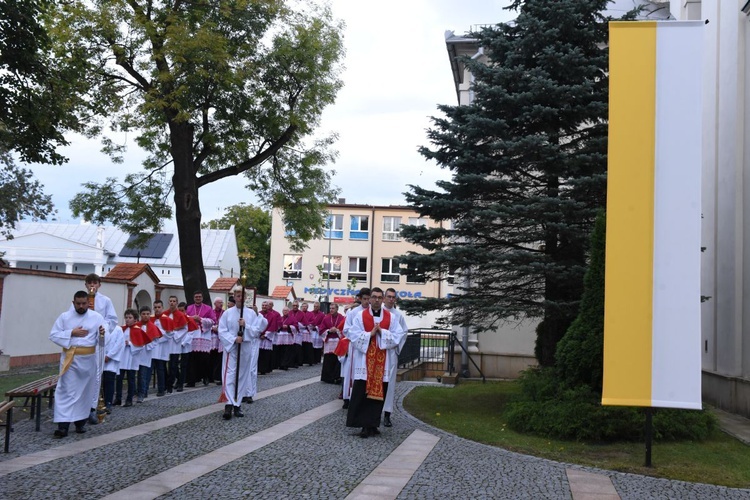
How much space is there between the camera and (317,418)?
11.9 metres

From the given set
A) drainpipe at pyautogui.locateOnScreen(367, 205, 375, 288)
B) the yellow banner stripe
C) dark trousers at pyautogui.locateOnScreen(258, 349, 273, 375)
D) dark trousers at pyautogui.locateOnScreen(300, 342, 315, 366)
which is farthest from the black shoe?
drainpipe at pyautogui.locateOnScreen(367, 205, 375, 288)

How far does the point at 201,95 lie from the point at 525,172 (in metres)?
9.27

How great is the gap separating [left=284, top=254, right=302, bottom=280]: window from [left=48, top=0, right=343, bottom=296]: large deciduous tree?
132ft

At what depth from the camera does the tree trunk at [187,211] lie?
1934 cm

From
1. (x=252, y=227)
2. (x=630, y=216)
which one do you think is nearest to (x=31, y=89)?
(x=630, y=216)

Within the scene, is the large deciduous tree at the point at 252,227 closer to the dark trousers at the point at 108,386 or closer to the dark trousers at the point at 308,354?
the dark trousers at the point at 308,354

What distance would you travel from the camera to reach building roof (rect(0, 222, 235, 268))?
58188 millimetres

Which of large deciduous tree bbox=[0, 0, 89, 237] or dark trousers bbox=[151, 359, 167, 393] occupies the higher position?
large deciduous tree bbox=[0, 0, 89, 237]

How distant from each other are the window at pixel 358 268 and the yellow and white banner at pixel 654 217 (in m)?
55.5

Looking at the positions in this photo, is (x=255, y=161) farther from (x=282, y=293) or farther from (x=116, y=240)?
(x=116, y=240)

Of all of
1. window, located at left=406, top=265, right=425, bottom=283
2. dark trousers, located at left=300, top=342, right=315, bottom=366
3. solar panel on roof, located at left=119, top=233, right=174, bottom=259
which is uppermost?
solar panel on roof, located at left=119, top=233, right=174, bottom=259

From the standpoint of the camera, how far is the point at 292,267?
64.3 meters

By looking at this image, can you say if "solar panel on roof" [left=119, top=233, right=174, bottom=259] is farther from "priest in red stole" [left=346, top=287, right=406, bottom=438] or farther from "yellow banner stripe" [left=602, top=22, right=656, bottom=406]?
"yellow banner stripe" [left=602, top=22, right=656, bottom=406]

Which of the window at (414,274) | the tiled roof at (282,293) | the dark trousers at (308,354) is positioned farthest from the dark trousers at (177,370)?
the tiled roof at (282,293)
